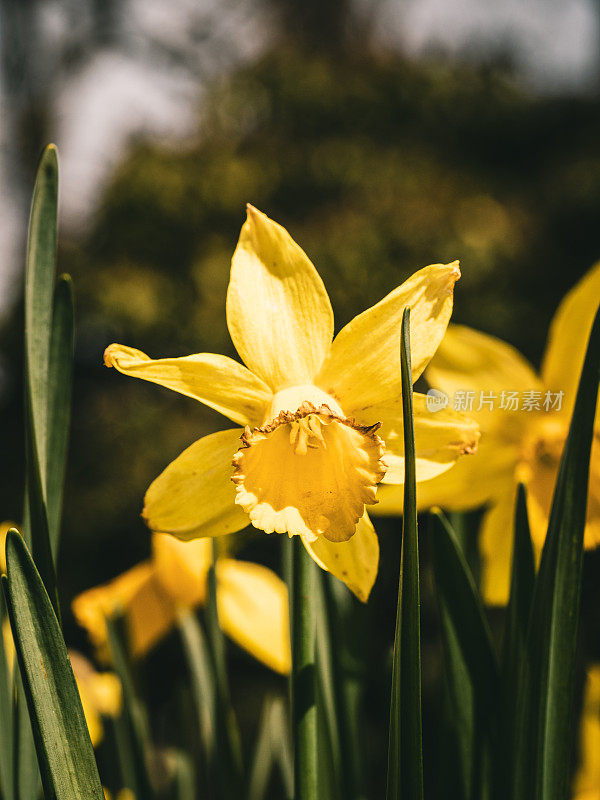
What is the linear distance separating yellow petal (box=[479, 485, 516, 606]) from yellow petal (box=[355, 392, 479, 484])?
172 mm

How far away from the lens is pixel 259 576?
0.88 metres

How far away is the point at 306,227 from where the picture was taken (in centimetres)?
201

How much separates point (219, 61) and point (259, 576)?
97.0 inches

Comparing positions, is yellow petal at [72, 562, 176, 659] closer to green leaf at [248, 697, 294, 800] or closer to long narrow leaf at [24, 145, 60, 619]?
green leaf at [248, 697, 294, 800]

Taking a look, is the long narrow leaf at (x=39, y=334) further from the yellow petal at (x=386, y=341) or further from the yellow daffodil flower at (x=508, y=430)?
the yellow daffodil flower at (x=508, y=430)

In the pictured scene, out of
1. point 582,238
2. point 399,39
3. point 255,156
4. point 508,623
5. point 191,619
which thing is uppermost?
point 399,39

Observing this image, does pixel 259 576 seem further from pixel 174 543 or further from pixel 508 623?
pixel 508 623

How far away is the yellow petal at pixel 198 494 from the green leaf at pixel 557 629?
181 mm

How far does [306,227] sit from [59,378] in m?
1.65

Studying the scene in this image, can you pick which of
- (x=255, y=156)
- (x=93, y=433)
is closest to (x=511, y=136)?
(x=255, y=156)

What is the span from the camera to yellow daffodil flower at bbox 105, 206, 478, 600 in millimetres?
360

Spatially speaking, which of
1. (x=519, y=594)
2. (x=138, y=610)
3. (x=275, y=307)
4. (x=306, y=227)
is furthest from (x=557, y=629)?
(x=306, y=227)

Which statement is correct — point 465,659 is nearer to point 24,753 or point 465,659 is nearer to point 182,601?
point 24,753

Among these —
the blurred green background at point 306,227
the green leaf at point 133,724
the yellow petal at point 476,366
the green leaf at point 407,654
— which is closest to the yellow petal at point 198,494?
the green leaf at point 407,654
